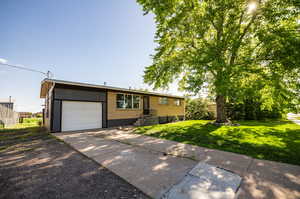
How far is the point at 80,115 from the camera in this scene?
877 cm

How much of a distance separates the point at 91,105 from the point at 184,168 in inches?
330

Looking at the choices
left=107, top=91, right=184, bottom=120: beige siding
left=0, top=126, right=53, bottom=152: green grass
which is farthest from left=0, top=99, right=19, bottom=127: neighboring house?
left=107, top=91, right=184, bottom=120: beige siding

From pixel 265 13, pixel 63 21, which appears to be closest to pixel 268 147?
pixel 265 13

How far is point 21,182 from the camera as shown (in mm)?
2445

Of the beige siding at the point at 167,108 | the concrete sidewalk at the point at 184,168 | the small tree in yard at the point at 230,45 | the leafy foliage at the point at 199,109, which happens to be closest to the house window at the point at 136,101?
the beige siding at the point at 167,108

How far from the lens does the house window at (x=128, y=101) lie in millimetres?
11064

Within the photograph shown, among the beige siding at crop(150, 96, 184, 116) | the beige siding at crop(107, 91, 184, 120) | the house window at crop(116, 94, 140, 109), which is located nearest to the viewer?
the beige siding at crop(107, 91, 184, 120)

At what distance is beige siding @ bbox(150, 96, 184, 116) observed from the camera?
13.5 meters

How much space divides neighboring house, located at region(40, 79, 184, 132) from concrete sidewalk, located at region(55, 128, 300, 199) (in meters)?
5.03

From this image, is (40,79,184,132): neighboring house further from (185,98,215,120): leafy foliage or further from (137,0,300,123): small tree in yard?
(185,98,215,120): leafy foliage

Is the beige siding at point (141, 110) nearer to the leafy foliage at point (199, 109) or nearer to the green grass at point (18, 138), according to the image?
the leafy foliage at point (199, 109)

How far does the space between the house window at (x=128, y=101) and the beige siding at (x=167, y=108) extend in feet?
5.88

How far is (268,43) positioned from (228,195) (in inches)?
281

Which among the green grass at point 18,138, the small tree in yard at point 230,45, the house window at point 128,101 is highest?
the small tree in yard at point 230,45
